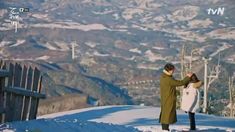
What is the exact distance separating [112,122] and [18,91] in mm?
4431

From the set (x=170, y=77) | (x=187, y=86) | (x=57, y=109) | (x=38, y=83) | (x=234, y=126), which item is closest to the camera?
(x=170, y=77)

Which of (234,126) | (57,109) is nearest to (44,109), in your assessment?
(57,109)

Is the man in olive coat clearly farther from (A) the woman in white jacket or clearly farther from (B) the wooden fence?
(B) the wooden fence

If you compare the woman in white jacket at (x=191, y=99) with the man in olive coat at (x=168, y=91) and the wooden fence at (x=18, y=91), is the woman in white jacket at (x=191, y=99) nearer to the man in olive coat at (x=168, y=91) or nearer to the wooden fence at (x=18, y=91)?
the man in olive coat at (x=168, y=91)

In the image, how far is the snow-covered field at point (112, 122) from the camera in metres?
14.2

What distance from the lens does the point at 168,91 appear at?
522 inches

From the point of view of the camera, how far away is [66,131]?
543 inches

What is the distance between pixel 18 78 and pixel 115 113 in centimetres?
695

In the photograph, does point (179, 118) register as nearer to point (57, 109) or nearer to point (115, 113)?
point (115, 113)

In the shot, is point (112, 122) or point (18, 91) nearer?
point (18, 91)

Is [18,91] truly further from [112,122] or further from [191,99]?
[112,122]

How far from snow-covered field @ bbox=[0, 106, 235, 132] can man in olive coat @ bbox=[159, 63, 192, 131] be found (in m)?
1.15

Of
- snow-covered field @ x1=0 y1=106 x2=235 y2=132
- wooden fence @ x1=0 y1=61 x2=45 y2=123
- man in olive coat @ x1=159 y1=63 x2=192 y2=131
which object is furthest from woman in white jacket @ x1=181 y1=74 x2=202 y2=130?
wooden fence @ x1=0 y1=61 x2=45 y2=123

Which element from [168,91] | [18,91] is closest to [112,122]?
[18,91]
